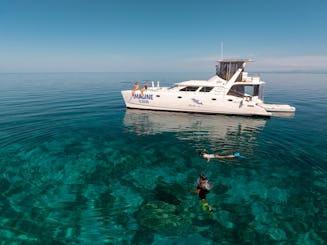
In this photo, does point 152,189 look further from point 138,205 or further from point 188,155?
point 188,155

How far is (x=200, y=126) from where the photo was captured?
1802 cm

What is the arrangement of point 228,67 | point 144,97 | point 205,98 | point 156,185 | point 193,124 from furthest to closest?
point 228,67 → point 144,97 → point 205,98 → point 193,124 → point 156,185

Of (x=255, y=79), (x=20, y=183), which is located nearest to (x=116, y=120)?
(x=20, y=183)

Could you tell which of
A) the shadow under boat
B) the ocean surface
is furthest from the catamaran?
the ocean surface

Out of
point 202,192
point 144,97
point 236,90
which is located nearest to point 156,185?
point 202,192

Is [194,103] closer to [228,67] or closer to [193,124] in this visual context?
[193,124]

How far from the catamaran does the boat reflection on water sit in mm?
763

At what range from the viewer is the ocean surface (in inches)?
255

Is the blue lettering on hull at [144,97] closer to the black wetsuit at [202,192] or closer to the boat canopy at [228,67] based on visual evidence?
the boat canopy at [228,67]

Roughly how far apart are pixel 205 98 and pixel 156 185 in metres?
14.7

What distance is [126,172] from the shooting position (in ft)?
Result: 32.7

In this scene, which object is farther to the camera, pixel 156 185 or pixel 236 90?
pixel 236 90

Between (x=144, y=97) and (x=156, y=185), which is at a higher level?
(x=144, y=97)

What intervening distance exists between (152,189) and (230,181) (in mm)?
3911
